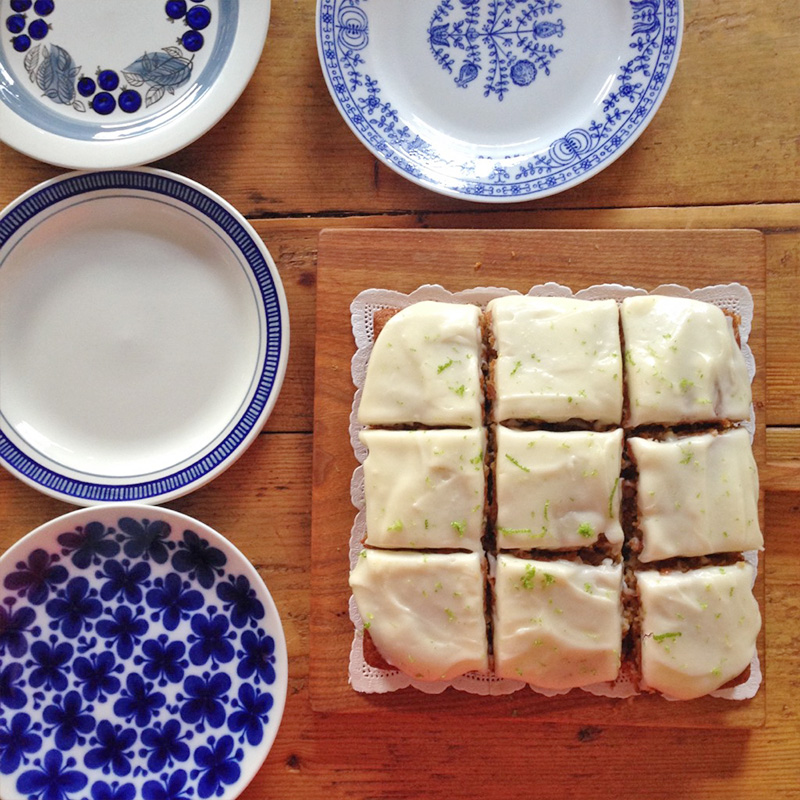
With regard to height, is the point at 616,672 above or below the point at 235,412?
below

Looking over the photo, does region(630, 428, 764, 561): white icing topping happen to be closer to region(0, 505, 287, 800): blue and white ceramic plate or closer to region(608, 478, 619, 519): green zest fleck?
region(608, 478, 619, 519): green zest fleck

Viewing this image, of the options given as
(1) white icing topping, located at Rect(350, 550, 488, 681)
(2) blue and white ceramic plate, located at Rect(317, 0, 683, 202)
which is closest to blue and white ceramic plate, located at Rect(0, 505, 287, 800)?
(1) white icing topping, located at Rect(350, 550, 488, 681)

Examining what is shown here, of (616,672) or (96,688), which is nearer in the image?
(616,672)

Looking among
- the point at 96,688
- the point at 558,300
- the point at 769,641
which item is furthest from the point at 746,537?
the point at 96,688

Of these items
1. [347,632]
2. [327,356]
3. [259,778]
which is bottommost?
[259,778]

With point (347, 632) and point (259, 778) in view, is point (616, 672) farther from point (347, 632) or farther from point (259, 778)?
point (259, 778)

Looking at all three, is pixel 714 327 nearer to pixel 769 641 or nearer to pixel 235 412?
pixel 769 641
